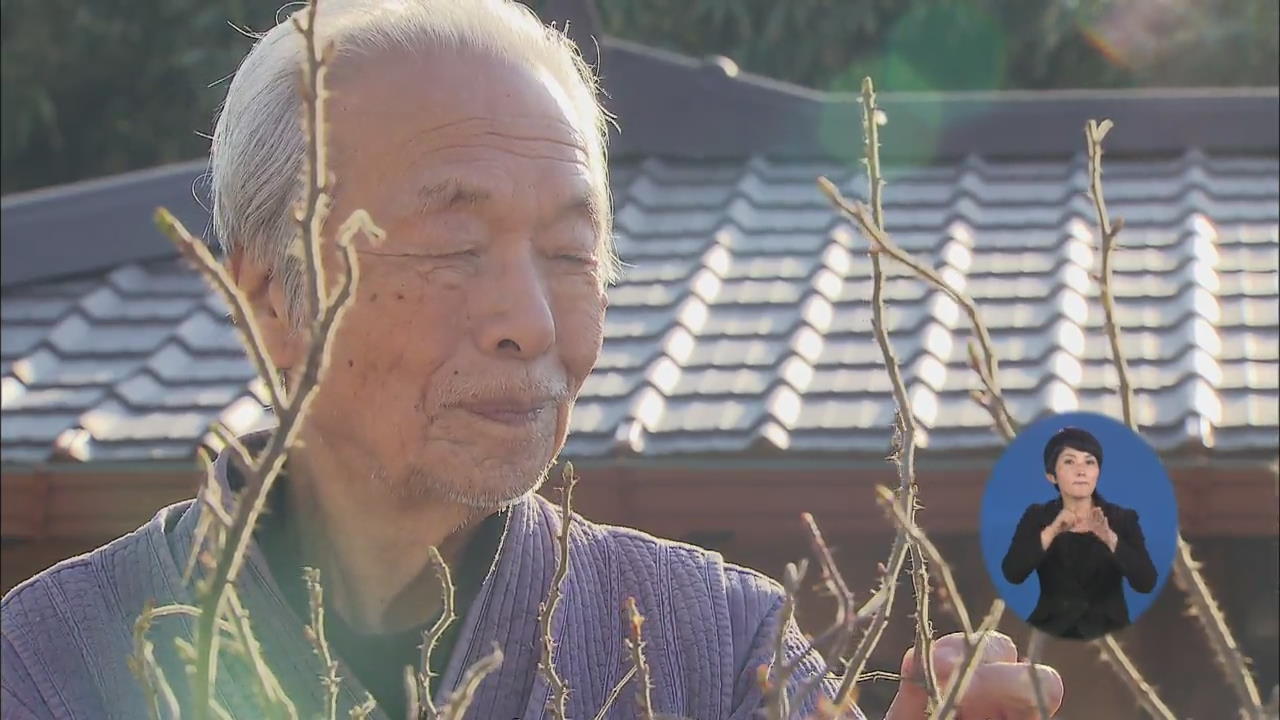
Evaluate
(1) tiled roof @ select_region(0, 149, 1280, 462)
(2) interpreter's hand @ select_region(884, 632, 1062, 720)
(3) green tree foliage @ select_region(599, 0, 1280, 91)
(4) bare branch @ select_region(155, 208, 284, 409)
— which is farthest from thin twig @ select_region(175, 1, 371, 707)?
(3) green tree foliage @ select_region(599, 0, 1280, 91)

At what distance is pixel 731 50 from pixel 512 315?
13906 millimetres

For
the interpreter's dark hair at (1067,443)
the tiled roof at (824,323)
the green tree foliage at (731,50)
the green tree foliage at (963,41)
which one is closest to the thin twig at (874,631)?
the interpreter's dark hair at (1067,443)

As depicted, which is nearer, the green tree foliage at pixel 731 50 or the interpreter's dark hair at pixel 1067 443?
the interpreter's dark hair at pixel 1067 443

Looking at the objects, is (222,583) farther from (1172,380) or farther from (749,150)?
(749,150)

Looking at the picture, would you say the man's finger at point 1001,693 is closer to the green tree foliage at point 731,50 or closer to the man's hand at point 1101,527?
the man's hand at point 1101,527

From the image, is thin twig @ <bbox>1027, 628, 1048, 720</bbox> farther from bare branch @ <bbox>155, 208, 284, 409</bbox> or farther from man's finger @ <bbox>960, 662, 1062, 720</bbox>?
bare branch @ <bbox>155, 208, 284, 409</bbox>

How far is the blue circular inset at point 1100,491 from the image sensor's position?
913 mm

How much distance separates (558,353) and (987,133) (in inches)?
194

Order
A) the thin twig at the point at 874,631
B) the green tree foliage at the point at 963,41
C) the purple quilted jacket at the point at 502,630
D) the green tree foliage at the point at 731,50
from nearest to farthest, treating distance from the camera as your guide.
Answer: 1. the thin twig at the point at 874,631
2. the purple quilted jacket at the point at 502,630
3. the green tree foliage at the point at 731,50
4. the green tree foliage at the point at 963,41

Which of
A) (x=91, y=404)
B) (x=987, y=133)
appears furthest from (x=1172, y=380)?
(x=91, y=404)

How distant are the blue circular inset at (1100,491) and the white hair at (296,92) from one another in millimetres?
791

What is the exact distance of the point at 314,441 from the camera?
1.72 metres

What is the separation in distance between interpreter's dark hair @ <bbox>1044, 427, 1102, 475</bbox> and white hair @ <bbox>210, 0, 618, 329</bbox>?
801 millimetres

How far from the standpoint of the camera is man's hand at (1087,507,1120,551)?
925 millimetres
